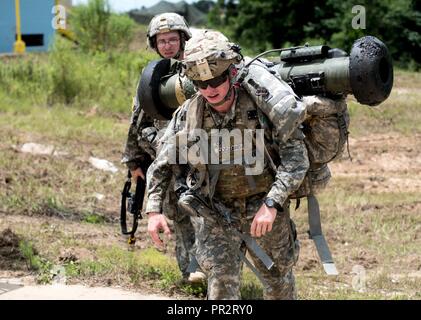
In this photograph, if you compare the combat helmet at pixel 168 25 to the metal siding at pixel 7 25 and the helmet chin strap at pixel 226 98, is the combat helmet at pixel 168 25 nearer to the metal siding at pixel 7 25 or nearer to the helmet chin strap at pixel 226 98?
the helmet chin strap at pixel 226 98

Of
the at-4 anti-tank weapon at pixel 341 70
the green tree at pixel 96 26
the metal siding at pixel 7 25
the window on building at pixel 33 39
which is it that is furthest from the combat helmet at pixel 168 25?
the window on building at pixel 33 39

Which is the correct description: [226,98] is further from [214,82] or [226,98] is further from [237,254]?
[237,254]

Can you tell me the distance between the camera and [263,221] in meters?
4.38

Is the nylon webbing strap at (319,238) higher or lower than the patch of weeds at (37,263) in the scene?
higher

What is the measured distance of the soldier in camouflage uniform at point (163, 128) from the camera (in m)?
6.07

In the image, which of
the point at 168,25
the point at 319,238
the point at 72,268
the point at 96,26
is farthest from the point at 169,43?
the point at 96,26

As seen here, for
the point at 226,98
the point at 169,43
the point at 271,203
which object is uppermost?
the point at 169,43

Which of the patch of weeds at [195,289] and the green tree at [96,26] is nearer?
the patch of weeds at [195,289]

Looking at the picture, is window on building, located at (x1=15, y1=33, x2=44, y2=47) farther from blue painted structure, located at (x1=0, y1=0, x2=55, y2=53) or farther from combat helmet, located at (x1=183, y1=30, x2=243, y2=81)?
combat helmet, located at (x1=183, y1=30, x2=243, y2=81)

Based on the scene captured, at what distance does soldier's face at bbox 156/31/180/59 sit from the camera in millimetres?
6121

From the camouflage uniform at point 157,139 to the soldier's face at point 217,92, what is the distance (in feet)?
5.19

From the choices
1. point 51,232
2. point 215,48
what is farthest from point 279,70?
point 51,232

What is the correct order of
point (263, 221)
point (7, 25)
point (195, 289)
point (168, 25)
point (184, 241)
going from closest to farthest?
point (263, 221) < point (168, 25) < point (195, 289) < point (184, 241) < point (7, 25)

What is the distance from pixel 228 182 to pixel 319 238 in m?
0.58
